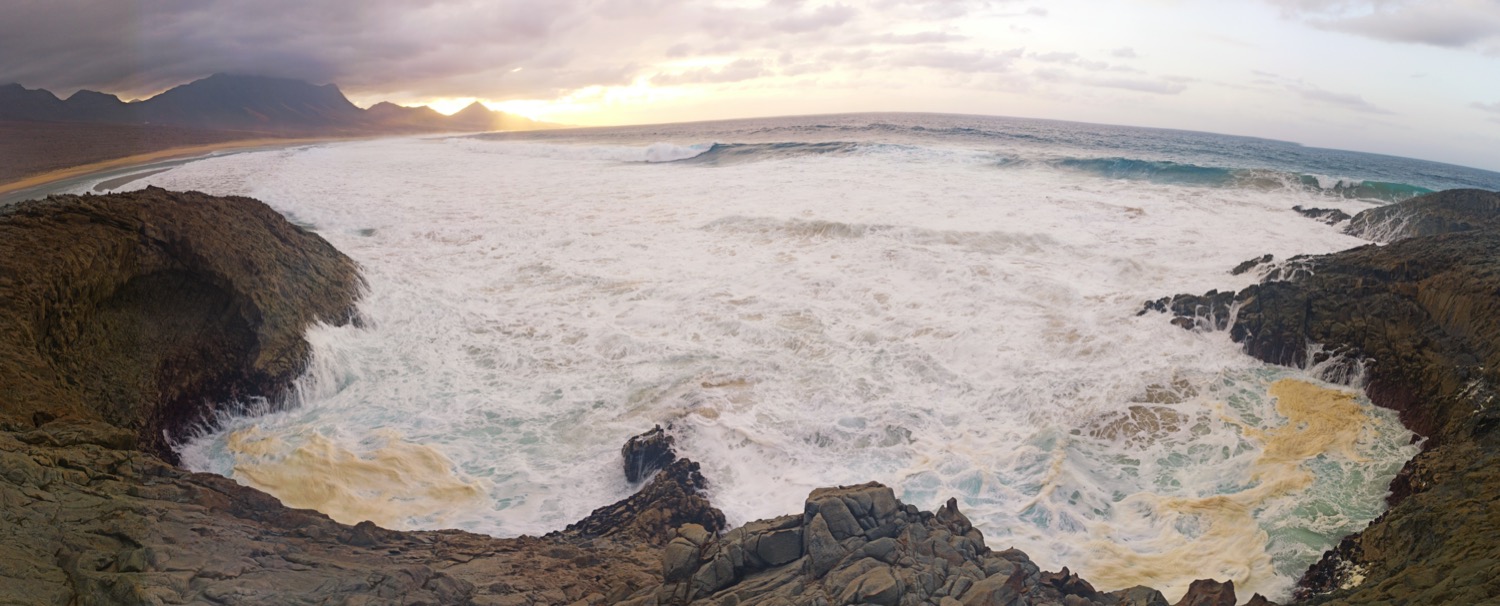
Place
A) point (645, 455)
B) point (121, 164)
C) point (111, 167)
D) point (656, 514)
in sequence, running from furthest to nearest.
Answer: point (121, 164) → point (111, 167) → point (645, 455) → point (656, 514)

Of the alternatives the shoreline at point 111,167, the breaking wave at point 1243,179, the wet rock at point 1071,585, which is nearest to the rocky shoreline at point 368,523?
the wet rock at point 1071,585

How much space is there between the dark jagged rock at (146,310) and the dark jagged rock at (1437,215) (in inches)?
761

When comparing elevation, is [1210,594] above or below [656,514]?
above

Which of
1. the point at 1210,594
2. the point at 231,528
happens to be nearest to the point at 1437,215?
the point at 1210,594

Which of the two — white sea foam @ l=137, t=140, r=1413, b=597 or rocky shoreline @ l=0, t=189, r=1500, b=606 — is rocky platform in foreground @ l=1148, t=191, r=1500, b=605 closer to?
rocky shoreline @ l=0, t=189, r=1500, b=606

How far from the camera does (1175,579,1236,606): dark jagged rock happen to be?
4.61m

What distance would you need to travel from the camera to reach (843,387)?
30.2 feet

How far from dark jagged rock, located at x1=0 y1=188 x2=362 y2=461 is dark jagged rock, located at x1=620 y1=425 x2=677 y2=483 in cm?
407

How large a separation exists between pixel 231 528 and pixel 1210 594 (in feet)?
19.3

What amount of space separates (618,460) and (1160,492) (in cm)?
511

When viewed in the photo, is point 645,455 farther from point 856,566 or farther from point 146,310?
point 146,310

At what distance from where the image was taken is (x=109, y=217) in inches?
325

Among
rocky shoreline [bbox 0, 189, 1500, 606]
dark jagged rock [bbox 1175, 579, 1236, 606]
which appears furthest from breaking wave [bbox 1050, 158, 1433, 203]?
dark jagged rock [bbox 1175, 579, 1236, 606]

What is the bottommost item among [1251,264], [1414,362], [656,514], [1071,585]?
[656,514]
